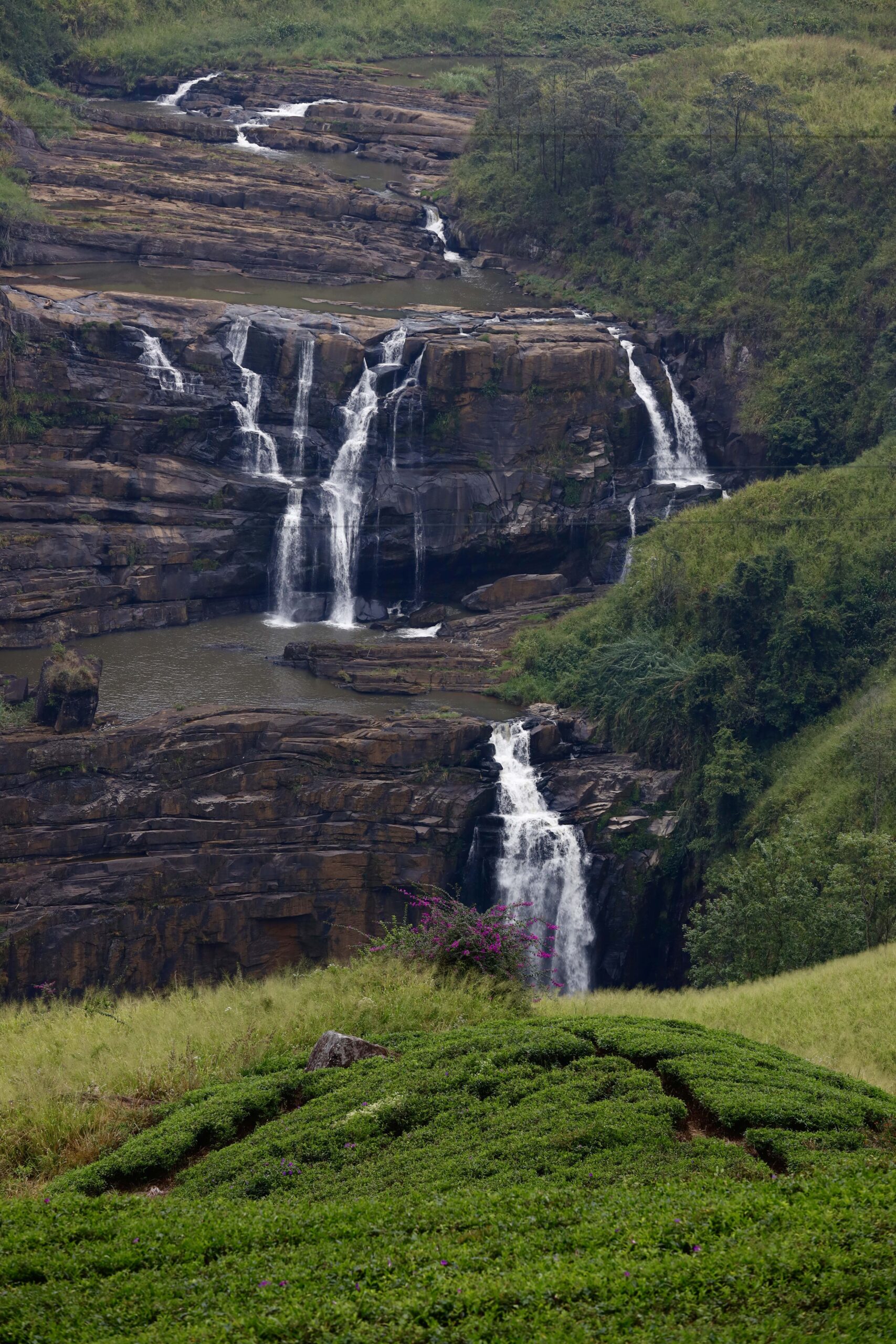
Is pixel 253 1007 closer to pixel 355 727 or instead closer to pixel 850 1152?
pixel 850 1152

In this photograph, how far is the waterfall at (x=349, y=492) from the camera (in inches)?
1704

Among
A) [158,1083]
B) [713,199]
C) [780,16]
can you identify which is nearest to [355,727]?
[158,1083]

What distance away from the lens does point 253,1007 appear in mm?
18609

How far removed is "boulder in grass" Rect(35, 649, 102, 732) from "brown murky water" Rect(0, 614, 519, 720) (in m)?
1.43

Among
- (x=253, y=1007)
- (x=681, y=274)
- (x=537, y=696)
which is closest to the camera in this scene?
(x=253, y=1007)

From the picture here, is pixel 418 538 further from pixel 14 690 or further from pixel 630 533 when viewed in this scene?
pixel 14 690

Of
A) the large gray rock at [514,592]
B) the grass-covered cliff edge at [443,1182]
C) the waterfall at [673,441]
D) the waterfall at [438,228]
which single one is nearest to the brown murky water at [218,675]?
the large gray rock at [514,592]

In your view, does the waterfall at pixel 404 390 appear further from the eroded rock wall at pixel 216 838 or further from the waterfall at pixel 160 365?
the eroded rock wall at pixel 216 838

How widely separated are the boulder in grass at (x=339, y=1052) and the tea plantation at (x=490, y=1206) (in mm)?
270

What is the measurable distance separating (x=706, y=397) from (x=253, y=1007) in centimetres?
3539

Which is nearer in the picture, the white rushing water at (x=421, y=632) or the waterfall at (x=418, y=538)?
the white rushing water at (x=421, y=632)

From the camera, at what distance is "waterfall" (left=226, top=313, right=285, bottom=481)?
145ft

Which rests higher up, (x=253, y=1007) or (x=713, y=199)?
(x=713, y=199)

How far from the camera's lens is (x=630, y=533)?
44438 mm
